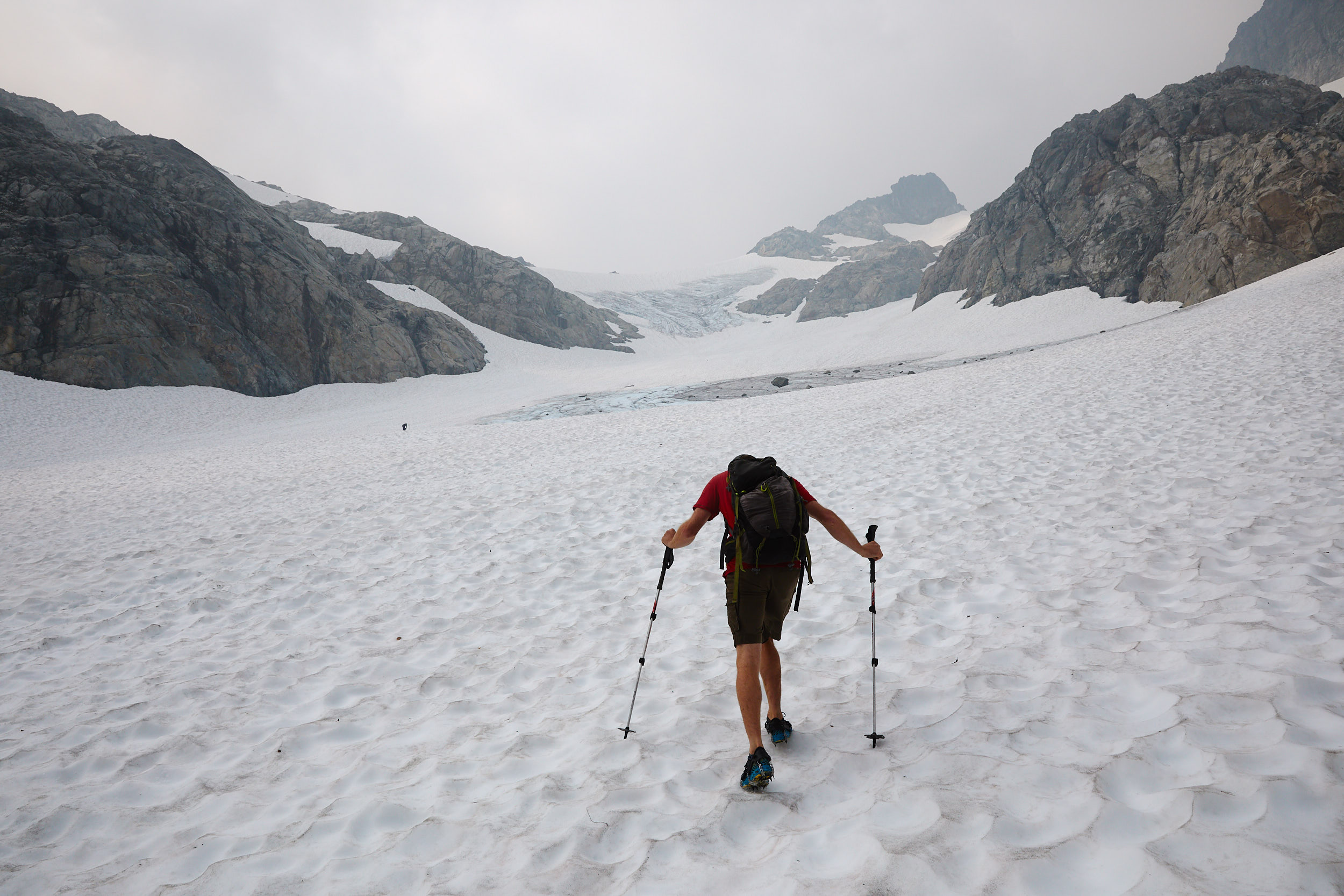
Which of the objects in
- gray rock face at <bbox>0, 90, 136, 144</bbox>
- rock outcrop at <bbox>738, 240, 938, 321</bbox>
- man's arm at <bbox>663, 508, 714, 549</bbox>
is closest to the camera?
man's arm at <bbox>663, 508, 714, 549</bbox>

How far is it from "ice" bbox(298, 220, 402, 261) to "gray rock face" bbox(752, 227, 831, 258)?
396ft

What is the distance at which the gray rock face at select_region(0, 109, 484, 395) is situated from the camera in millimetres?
27875

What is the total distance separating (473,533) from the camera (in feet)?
29.0

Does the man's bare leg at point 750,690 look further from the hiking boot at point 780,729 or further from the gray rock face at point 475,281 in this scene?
the gray rock face at point 475,281

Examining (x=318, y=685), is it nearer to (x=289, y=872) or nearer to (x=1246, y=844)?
(x=289, y=872)

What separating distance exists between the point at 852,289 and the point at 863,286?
1.69 m

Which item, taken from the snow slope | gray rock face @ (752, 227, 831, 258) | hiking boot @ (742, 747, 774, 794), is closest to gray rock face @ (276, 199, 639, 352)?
the snow slope

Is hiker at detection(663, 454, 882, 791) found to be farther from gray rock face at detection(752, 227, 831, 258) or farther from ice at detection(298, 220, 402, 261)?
gray rock face at detection(752, 227, 831, 258)

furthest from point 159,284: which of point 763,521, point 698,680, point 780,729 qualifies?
point 780,729

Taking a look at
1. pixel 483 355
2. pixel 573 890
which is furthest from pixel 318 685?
pixel 483 355

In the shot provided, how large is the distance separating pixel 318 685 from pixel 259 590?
298 centimetres

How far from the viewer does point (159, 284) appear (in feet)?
102

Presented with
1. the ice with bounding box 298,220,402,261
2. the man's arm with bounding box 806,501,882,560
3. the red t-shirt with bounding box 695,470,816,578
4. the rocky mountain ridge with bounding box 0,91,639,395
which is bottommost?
the man's arm with bounding box 806,501,882,560

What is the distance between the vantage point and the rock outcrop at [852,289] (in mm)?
87312
